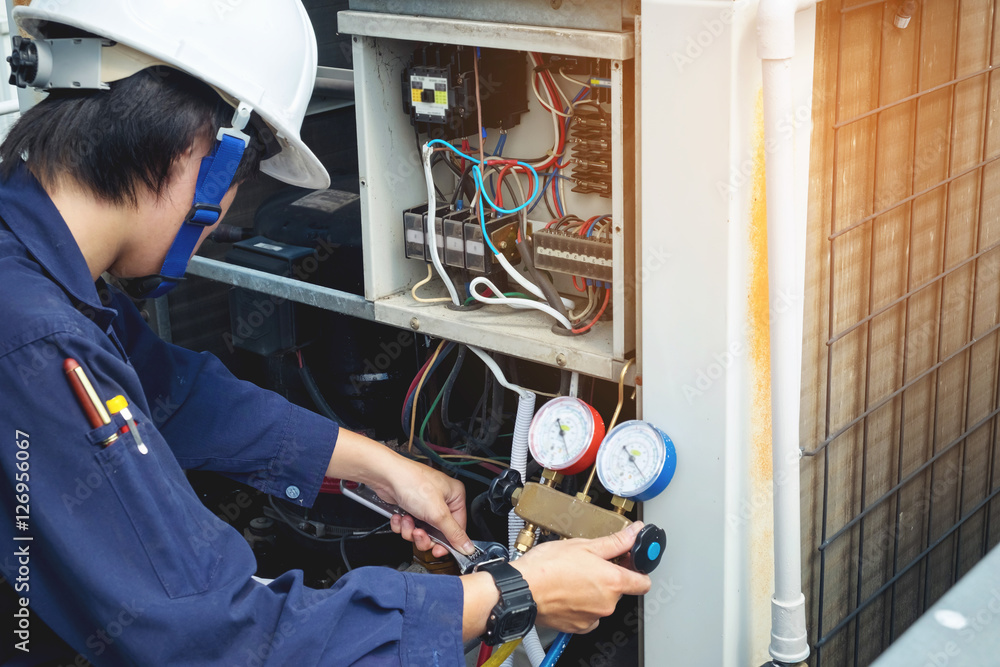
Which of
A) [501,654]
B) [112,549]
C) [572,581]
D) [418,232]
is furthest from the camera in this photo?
[418,232]

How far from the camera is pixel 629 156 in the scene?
4.29 ft

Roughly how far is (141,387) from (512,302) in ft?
1.85

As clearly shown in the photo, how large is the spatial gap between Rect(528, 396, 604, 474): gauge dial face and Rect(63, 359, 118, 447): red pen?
62 cm

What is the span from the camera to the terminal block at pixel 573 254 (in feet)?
4.63

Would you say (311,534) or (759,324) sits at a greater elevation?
(759,324)

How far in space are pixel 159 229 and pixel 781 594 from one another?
0.92 metres

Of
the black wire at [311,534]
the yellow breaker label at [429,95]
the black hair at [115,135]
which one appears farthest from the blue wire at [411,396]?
the black hair at [115,135]

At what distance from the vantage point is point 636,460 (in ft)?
4.33

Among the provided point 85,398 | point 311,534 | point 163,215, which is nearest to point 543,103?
point 163,215

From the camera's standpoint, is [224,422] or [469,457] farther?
[469,457]

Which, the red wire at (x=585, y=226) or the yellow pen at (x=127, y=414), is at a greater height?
the red wire at (x=585, y=226)

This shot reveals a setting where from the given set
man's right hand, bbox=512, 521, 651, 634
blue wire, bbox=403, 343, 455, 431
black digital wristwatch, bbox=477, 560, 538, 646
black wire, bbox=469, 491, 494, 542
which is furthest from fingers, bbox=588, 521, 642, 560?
blue wire, bbox=403, 343, 455, 431

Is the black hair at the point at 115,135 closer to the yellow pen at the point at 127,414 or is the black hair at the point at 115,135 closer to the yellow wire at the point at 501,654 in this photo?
the yellow pen at the point at 127,414

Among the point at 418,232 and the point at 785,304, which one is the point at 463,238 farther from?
the point at 785,304
